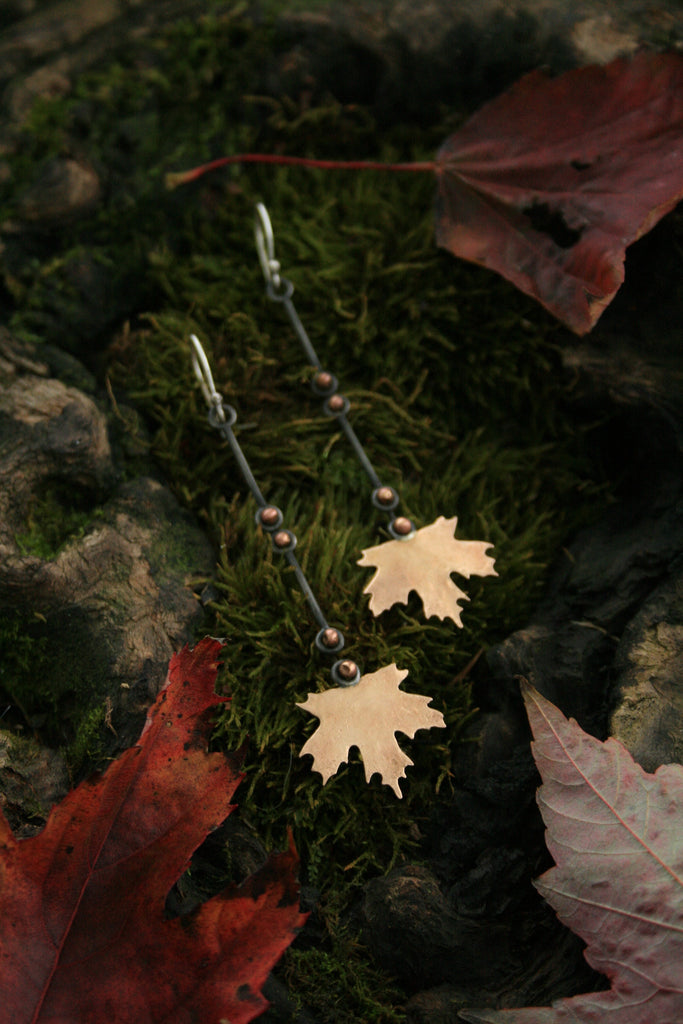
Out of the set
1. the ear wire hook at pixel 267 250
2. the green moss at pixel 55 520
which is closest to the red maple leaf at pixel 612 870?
the green moss at pixel 55 520

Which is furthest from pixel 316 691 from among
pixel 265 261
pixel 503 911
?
pixel 265 261

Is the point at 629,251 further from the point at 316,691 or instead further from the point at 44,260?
the point at 44,260

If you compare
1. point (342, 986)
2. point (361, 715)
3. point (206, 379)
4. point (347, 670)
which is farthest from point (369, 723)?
point (206, 379)

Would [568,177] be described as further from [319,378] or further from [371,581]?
[371,581]

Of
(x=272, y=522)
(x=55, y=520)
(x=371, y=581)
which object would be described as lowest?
(x=371, y=581)

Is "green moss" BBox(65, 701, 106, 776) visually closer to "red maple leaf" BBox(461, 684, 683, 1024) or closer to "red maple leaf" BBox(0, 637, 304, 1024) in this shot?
"red maple leaf" BBox(0, 637, 304, 1024)

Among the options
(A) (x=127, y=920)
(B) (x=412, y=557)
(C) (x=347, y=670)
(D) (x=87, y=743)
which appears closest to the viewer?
(A) (x=127, y=920)
